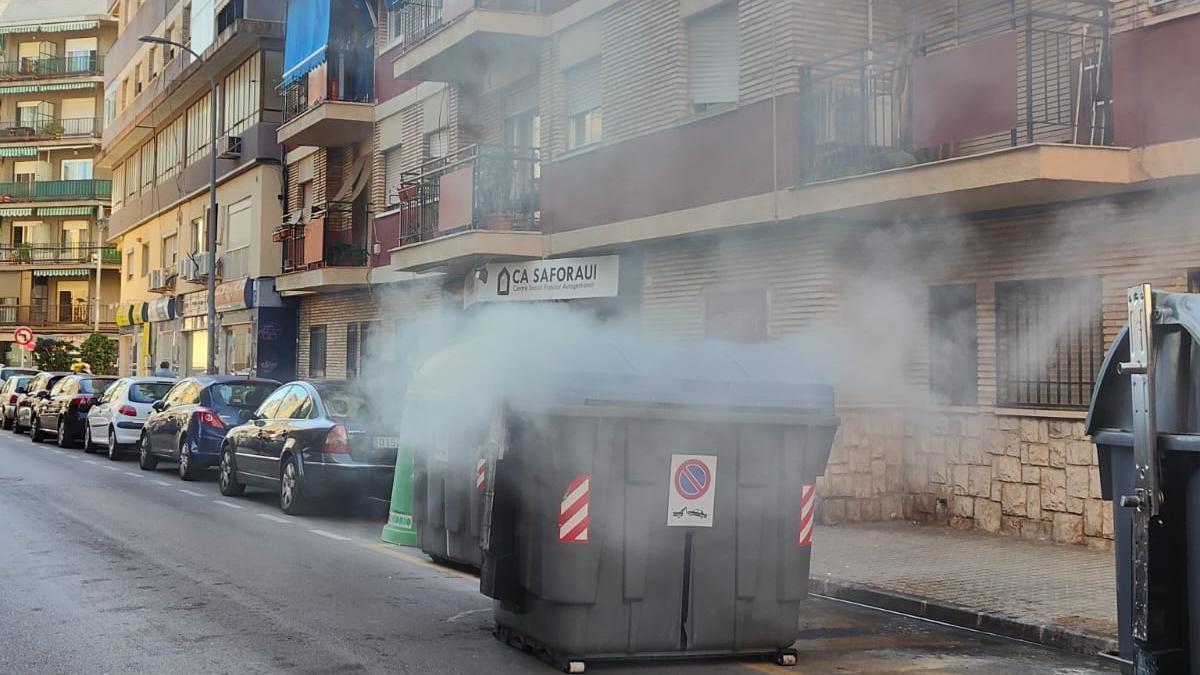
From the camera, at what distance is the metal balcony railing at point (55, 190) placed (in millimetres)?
64312

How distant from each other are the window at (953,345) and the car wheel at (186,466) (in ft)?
31.1

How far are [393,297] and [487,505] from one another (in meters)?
17.9

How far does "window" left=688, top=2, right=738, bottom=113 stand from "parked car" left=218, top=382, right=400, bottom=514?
199 inches

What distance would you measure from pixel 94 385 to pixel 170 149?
17571mm

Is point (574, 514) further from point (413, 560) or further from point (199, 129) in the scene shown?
point (199, 129)

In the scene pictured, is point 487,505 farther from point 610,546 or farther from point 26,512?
point 26,512

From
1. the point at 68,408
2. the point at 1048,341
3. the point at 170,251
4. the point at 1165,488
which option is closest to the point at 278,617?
the point at 1165,488

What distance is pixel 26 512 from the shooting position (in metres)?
12.3

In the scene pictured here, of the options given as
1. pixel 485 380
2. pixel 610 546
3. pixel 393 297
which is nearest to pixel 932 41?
pixel 485 380

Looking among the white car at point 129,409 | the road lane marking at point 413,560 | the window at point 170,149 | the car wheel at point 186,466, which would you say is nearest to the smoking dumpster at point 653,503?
the road lane marking at point 413,560

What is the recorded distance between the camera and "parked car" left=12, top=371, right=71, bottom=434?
27453 millimetres

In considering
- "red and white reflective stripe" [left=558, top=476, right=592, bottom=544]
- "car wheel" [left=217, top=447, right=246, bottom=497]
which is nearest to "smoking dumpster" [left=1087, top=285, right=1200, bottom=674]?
"red and white reflective stripe" [left=558, top=476, right=592, bottom=544]

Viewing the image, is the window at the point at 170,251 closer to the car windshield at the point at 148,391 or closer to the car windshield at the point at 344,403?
the car windshield at the point at 148,391

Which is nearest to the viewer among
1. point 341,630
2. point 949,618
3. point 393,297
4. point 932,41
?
point 341,630
